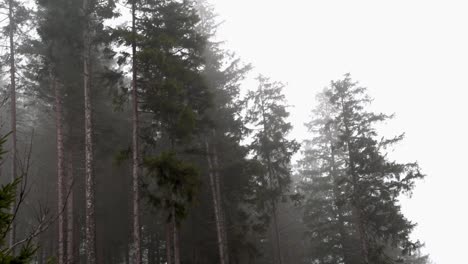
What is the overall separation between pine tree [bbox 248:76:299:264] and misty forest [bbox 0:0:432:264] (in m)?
0.09

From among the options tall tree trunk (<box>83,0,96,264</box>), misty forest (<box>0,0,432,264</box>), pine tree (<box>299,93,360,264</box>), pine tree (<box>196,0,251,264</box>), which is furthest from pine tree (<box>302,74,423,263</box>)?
tall tree trunk (<box>83,0,96,264</box>)

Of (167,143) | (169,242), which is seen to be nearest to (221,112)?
(167,143)

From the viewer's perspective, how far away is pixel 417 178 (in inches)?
752

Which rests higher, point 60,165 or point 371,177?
point 60,165

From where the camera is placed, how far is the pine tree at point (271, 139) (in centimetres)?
2277

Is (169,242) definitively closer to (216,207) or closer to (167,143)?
(216,207)

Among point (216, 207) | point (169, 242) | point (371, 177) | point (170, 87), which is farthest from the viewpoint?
point (371, 177)

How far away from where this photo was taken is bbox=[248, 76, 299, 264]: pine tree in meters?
22.8

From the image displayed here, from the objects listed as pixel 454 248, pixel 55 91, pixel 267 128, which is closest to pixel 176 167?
pixel 55 91

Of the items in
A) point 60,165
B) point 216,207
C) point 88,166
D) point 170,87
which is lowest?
point 216,207

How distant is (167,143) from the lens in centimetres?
2064

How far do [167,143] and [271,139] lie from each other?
735 cm

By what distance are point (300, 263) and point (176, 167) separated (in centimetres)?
2577

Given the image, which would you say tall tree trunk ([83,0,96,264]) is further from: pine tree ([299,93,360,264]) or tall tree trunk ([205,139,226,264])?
pine tree ([299,93,360,264])
